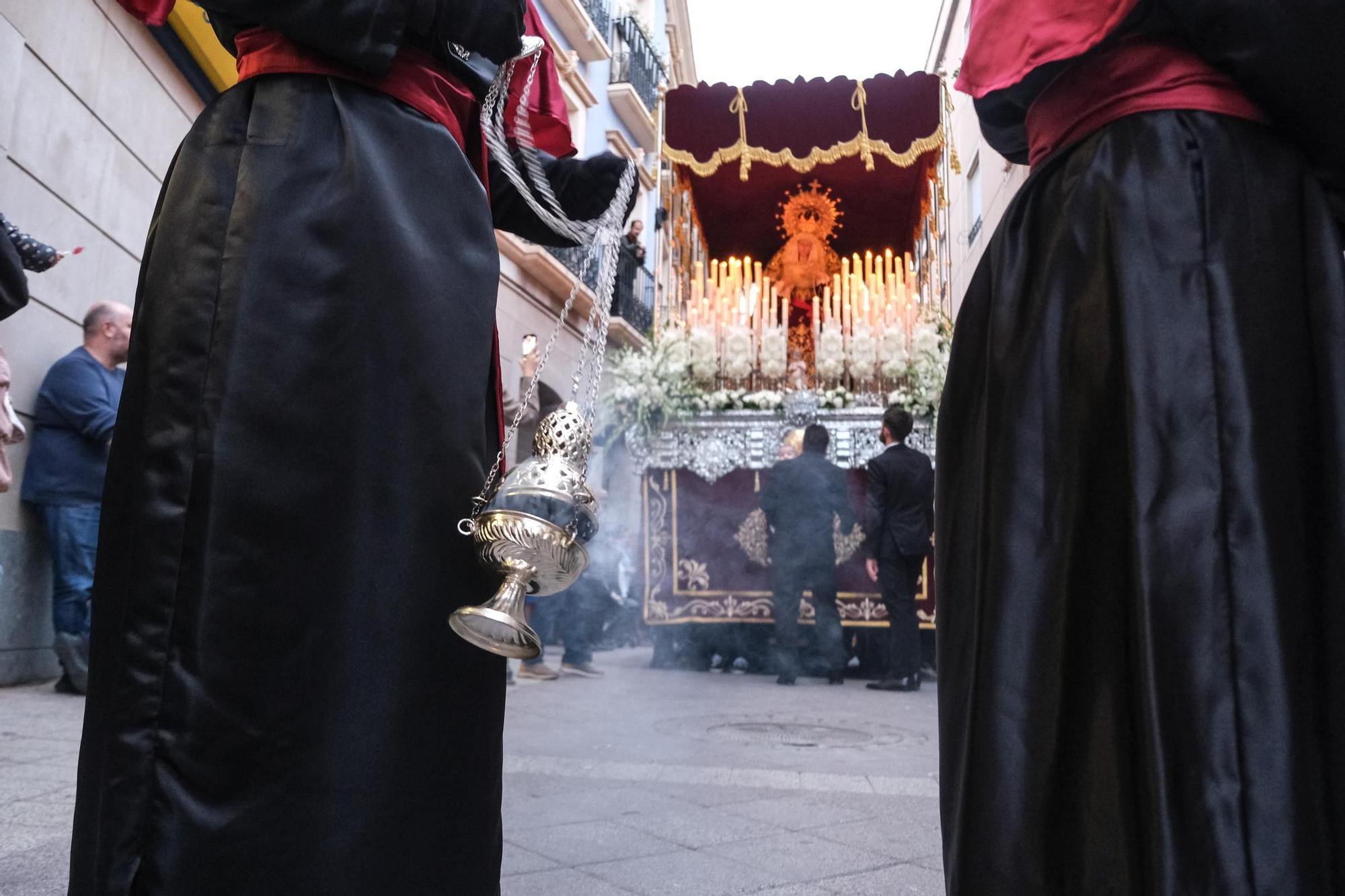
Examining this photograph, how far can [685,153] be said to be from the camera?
8727 mm

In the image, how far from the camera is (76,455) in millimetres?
4992

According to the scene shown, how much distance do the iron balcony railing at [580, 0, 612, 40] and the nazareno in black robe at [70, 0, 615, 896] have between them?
1615 centimetres

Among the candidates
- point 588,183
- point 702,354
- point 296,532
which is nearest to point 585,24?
point 702,354

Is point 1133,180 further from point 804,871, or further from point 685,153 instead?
point 685,153

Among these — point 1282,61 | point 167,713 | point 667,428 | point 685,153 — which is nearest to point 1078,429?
point 1282,61

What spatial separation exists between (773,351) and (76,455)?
451cm

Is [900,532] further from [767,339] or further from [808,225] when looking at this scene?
[808,225]

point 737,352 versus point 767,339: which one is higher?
point 767,339

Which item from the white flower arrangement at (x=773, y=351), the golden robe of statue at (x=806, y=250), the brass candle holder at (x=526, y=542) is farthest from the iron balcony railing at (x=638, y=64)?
the brass candle holder at (x=526, y=542)

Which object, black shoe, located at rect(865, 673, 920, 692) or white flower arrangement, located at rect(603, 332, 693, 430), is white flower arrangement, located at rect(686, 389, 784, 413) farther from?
black shoe, located at rect(865, 673, 920, 692)

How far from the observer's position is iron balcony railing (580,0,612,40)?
16.6 m

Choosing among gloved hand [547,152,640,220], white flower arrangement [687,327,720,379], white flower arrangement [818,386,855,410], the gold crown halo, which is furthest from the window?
gloved hand [547,152,640,220]

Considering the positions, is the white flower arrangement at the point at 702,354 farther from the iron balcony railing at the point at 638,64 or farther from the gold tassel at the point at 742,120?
the iron balcony railing at the point at 638,64

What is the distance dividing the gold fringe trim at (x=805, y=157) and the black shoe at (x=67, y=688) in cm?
603
